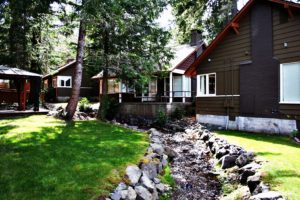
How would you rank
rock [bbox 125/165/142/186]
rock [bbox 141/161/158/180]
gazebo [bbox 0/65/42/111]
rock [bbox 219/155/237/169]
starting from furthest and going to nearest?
1. gazebo [bbox 0/65/42/111]
2. rock [bbox 219/155/237/169]
3. rock [bbox 141/161/158/180]
4. rock [bbox 125/165/142/186]

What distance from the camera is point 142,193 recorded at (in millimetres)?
5922

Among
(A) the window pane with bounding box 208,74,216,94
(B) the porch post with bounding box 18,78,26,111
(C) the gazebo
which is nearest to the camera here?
(C) the gazebo

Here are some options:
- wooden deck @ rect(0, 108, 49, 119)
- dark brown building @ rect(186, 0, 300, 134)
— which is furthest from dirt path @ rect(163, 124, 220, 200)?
wooden deck @ rect(0, 108, 49, 119)

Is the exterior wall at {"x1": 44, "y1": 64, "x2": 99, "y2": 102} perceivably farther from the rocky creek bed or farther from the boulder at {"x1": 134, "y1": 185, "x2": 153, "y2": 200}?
the boulder at {"x1": 134, "y1": 185, "x2": 153, "y2": 200}

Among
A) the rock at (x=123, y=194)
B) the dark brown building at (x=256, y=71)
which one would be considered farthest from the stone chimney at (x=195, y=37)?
the rock at (x=123, y=194)

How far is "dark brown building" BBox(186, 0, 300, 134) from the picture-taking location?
12195 mm

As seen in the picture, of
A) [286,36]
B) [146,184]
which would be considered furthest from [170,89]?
[146,184]

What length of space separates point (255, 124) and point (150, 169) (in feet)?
26.3

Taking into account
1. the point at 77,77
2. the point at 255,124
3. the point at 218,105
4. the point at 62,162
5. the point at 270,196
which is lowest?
the point at 270,196

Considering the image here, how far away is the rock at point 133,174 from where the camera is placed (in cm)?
628

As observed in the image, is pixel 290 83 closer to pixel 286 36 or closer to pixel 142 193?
pixel 286 36

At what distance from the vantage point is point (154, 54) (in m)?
18.5

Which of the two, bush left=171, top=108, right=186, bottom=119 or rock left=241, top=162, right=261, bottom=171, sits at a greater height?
bush left=171, top=108, right=186, bottom=119

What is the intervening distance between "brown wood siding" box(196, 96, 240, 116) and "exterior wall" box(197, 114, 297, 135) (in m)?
0.27
